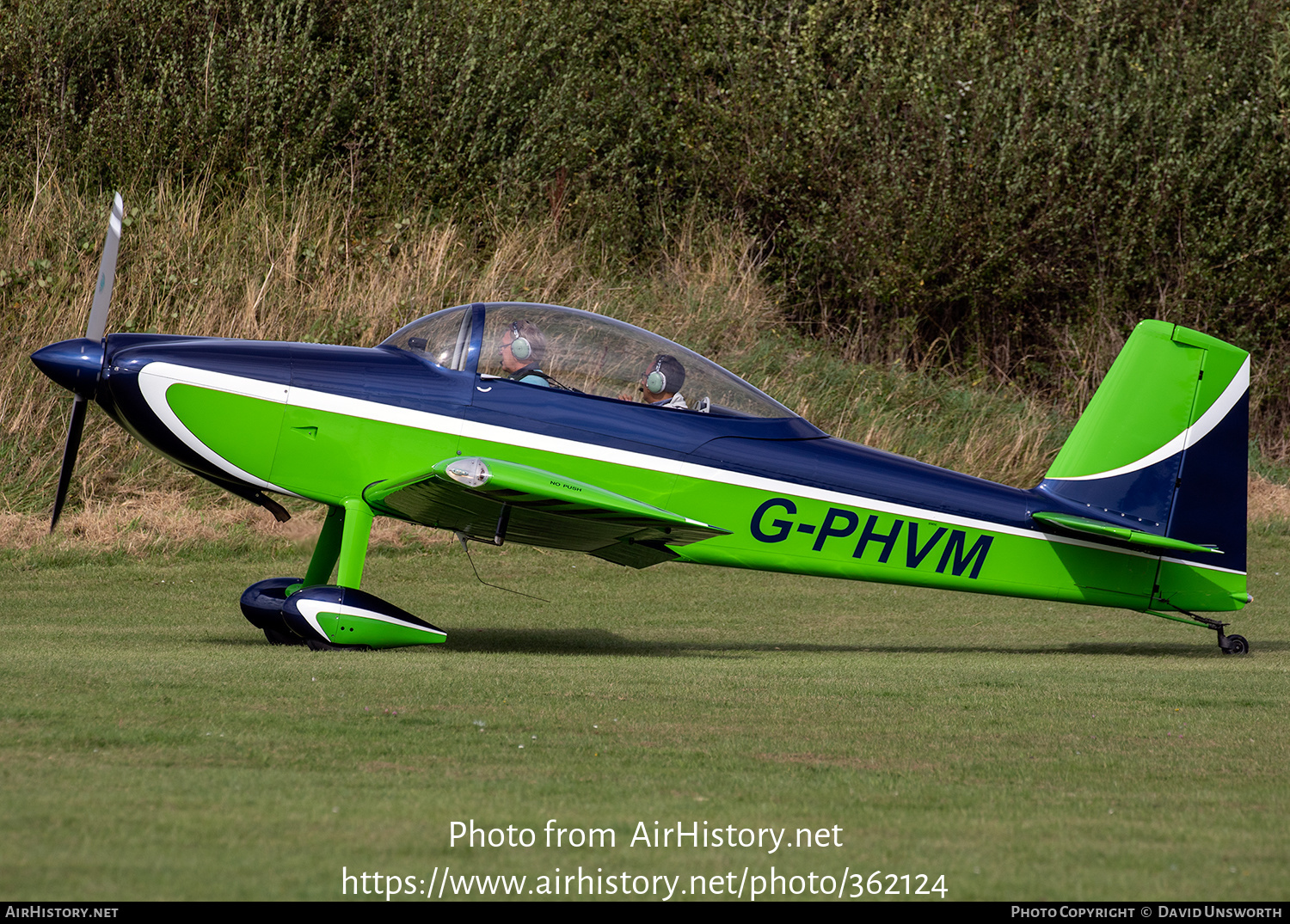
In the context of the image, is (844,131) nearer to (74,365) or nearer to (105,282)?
(105,282)

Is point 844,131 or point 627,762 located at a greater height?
point 844,131

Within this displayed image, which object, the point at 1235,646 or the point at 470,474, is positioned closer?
the point at 470,474

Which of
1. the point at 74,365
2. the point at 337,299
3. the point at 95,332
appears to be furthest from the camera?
the point at 337,299

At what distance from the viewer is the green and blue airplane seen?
297 inches

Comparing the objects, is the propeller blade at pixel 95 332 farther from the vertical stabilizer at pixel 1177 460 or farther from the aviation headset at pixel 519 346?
the vertical stabilizer at pixel 1177 460

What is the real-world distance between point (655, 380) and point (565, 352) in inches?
24.8

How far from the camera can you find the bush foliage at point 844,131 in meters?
18.4

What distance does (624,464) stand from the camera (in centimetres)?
795

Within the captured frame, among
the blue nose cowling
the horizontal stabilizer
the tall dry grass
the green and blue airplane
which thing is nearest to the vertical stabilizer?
the green and blue airplane

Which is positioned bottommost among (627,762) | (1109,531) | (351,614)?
(351,614)

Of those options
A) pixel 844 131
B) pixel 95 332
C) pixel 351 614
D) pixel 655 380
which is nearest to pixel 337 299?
pixel 95 332

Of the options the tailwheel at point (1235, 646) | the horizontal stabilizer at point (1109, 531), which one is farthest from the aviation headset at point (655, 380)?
the tailwheel at point (1235, 646)
